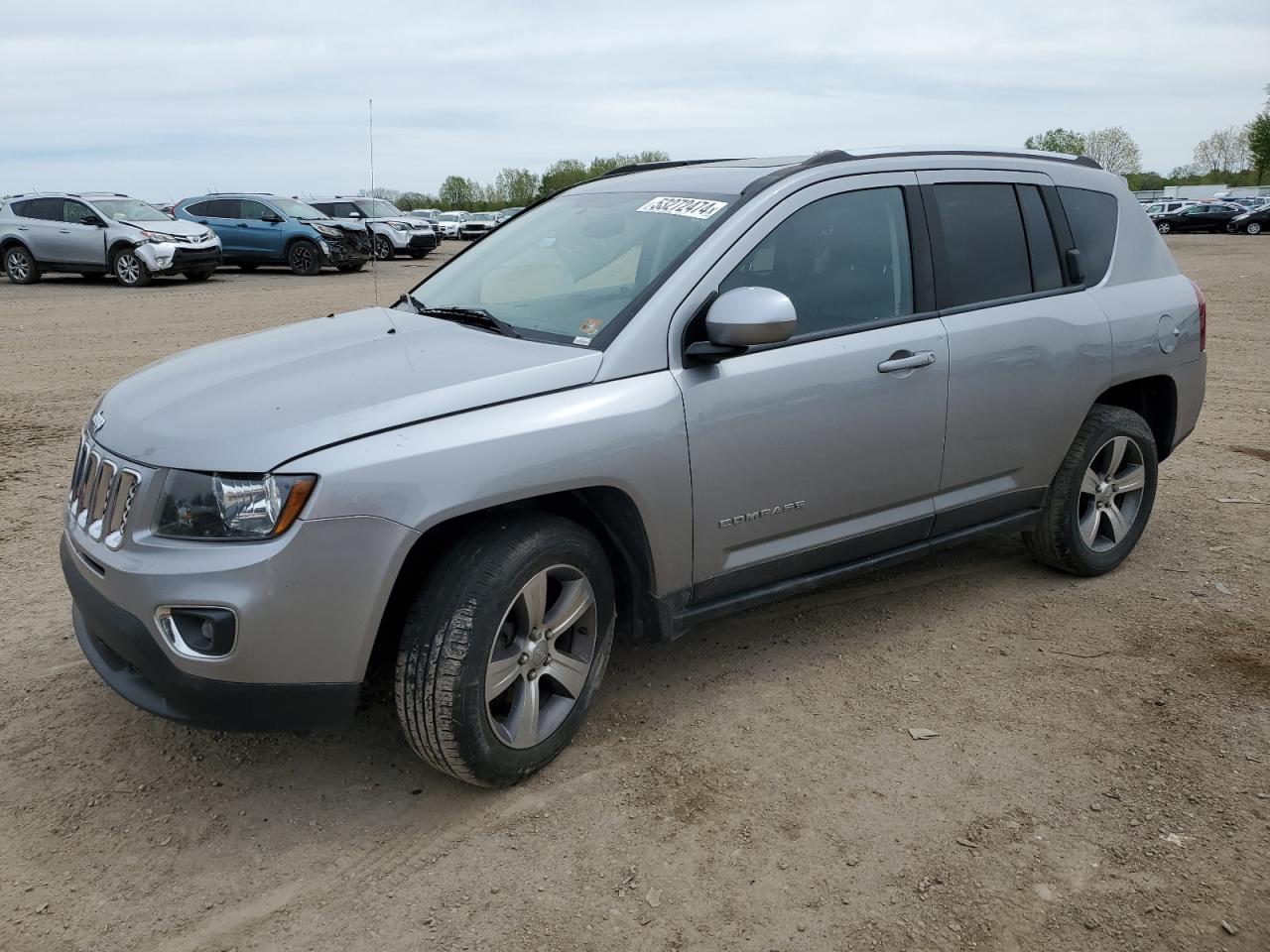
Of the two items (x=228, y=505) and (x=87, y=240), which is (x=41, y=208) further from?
(x=228, y=505)

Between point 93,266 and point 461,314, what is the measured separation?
18.3 m

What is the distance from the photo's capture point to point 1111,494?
4848mm

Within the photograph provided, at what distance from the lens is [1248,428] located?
775cm

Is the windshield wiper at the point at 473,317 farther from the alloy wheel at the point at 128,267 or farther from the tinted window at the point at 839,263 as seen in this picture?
the alloy wheel at the point at 128,267

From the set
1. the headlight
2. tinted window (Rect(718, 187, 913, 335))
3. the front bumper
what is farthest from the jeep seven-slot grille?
the front bumper

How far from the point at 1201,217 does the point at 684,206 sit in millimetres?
43983

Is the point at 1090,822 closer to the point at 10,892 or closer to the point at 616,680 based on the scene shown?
the point at 616,680

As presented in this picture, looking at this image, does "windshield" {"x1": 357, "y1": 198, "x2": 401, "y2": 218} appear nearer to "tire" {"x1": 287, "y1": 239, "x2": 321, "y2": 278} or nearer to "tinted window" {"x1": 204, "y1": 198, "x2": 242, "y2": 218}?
"tinted window" {"x1": 204, "y1": 198, "x2": 242, "y2": 218}

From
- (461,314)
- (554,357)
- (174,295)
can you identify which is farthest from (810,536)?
(174,295)

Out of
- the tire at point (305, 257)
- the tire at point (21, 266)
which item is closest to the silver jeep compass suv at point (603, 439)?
the tire at point (21, 266)

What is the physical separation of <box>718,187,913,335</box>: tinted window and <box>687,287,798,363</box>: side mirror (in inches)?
8.6

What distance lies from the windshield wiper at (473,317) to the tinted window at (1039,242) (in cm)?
222

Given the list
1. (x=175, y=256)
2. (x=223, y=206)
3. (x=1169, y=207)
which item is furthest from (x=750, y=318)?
(x=1169, y=207)

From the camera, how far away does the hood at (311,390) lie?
112 inches
